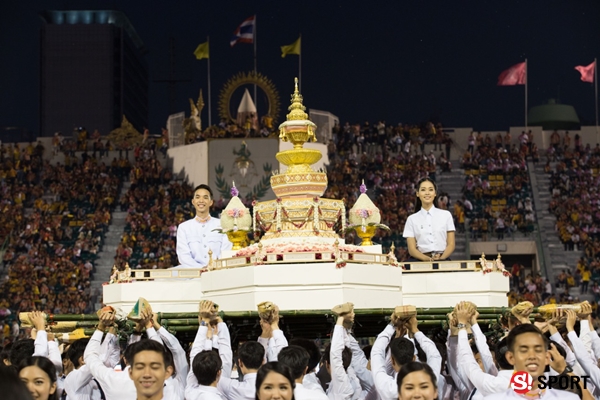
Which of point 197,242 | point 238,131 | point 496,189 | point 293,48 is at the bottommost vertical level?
point 197,242

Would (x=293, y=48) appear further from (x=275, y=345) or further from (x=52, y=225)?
(x=275, y=345)

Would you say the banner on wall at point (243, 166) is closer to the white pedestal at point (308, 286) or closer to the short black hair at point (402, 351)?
the white pedestal at point (308, 286)

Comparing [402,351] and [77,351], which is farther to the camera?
[77,351]

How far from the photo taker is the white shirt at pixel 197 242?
22.1 metres

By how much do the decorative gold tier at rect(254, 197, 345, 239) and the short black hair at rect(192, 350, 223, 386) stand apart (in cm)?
1048

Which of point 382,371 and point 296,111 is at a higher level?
point 296,111

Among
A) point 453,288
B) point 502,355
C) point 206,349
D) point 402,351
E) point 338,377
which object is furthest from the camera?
point 453,288

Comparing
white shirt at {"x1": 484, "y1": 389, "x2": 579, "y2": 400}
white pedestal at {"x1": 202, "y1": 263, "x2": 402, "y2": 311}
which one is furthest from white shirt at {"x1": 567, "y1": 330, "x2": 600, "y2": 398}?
white pedestal at {"x1": 202, "y1": 263, "x2": 402, "y2": 311}

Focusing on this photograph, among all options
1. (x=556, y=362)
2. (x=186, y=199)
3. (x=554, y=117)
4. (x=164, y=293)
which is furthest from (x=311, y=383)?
(x=554, y=117)

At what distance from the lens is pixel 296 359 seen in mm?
10805

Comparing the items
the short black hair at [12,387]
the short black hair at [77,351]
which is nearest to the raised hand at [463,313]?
the short black hair at [77,351]

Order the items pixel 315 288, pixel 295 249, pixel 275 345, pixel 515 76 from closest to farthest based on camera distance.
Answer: pixel 275 345
pixel 315 288
pixel 295 249
pixel 515 76

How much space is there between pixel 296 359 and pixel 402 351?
103 cm

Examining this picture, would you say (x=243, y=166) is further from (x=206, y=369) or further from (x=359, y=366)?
(x=206, y=369)
